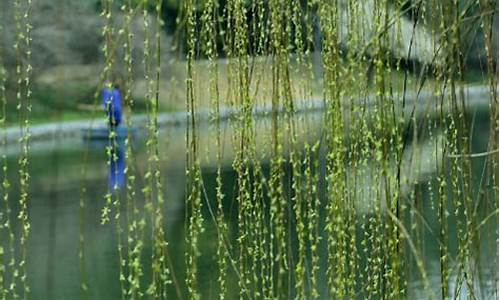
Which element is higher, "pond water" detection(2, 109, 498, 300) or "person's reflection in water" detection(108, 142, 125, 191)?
"person's reflection in water" detection(108, 142, 125, 191)

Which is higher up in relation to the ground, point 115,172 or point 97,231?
point 115,172

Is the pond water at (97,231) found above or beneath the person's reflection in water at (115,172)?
beneath

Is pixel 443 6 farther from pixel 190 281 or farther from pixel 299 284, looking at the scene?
pixel 190 281

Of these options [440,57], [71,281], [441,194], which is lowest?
[71,281]

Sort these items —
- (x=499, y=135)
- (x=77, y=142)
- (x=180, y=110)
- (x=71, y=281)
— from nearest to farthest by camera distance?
1. (x=499, y=135)
2. (x=71, y=281)
3. (x=77, y=142)
4. (x=180, y=110)

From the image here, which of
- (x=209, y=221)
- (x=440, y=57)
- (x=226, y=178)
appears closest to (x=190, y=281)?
(x=440, y=57)

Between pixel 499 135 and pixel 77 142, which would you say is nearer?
pixel 499 135

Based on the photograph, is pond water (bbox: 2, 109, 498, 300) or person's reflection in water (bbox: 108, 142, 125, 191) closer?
person's reflection in water (bbox: 108, 142, 125, 191)

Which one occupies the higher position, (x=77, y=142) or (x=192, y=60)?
(x=192, y=60)

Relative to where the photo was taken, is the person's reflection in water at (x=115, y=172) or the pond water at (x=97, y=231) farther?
the pond water at (x=97, y=231)

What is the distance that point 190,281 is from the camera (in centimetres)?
204

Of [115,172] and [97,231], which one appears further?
[97,231]

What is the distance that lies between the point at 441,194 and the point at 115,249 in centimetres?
531

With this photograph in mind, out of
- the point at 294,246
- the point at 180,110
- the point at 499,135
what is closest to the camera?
the point at 499,135
